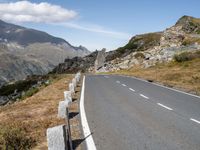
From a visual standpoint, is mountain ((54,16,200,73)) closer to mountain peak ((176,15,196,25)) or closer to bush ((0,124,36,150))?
mountain peak ((176,15,196,25))

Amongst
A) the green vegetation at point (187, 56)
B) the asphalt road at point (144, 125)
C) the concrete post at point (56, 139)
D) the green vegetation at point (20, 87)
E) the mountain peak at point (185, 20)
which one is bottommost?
the green vegetation at point (20, 87)

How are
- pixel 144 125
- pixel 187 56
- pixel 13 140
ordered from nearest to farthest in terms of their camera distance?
1. pixel 13 140
2. pixel 144 125
3. pixel 187 56

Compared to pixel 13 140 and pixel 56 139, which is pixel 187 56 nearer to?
pixel 13 140

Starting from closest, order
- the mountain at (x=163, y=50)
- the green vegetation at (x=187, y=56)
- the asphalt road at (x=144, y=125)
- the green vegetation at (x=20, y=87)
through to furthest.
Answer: the asphalt road at (x=144, y=125) → the green vegetation at (x=187, y=56) → the mountain at (x=163, y=50) → the green vegetation at (x=20, y=87)

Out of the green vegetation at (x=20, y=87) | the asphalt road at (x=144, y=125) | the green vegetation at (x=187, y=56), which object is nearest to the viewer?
the asphalt road at (x=144, y=125)

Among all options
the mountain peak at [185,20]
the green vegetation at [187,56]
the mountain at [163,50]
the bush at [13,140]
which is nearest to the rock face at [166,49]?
the mountain at [163,50]

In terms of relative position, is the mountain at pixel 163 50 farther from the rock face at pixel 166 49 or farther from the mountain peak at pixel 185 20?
the mountain peak at pixel 185 20

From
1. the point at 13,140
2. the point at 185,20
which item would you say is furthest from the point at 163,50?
the point at 13,140

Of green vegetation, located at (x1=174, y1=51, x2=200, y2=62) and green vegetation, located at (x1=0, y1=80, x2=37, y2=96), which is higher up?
green vegetation, located at (x1=174, y1=51, x2=200, y2=62)

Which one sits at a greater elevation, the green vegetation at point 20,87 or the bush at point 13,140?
the bush at point 13,140

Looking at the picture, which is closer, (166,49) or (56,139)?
(56,139)

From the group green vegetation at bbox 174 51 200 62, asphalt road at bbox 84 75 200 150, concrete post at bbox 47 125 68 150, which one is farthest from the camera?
green vegetation at bbox 174 51 200 62

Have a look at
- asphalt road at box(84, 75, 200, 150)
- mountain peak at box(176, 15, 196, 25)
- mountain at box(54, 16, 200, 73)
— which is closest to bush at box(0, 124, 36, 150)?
asphalt road at box(84, 75, 200, 150)

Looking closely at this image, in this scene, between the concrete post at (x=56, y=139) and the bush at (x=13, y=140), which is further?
the bush at (x=13, y=140)
